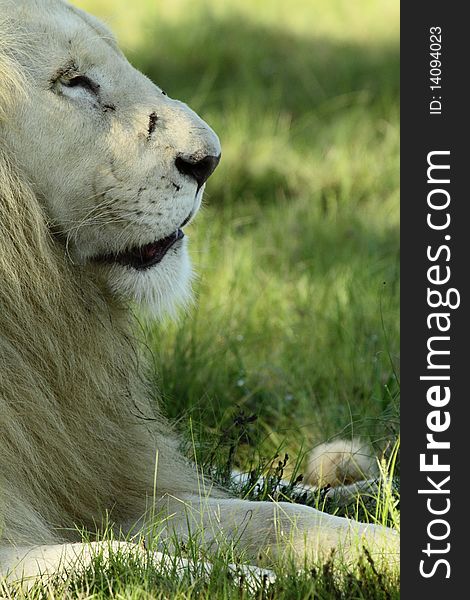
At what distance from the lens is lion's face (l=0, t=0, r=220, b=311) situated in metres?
2.83

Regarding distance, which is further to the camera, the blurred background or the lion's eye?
the blurred background

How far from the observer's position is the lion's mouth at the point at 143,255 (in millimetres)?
2953

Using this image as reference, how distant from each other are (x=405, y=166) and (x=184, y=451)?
1.06 m

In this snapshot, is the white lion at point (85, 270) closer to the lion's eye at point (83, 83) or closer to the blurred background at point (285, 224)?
the lion's eye at point (83, 83)

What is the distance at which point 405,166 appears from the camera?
2.97 m

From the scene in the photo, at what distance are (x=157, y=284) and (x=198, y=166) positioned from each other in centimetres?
31

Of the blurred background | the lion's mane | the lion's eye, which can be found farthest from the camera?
the blurred background

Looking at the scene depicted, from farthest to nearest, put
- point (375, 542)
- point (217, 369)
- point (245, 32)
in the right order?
point (245, 32) → point (217, 369) → point (375, 542)

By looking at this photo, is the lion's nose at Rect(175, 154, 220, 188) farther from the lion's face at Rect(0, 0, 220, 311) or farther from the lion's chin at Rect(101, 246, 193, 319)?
the lion's chin at Rect(101, 246, 193, 319)

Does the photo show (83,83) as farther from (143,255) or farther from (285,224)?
(285,224)

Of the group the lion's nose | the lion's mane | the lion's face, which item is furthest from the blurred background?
the lion's nose

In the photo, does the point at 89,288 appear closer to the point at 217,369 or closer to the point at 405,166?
the point at 405,166

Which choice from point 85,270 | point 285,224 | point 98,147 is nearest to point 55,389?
point 85,270

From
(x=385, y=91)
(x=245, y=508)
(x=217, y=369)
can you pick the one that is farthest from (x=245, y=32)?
(x=245, y=508)
